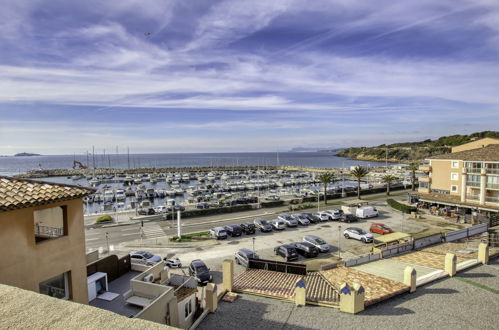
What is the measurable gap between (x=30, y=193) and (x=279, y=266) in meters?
15.8

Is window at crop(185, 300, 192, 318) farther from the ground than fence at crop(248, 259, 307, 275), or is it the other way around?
window at crop(185, 300, 192, 318)

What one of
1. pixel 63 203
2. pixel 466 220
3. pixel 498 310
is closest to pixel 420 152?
pixel 466 220

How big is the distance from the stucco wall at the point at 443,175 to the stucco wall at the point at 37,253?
155ft

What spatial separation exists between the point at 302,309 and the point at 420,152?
205 meters

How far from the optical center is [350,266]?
862 inches

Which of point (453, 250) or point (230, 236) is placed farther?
point (230, 236)

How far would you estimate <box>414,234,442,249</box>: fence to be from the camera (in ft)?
88.6

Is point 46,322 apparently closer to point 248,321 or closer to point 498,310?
point 248,321

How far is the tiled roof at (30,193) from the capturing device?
9.84 meters

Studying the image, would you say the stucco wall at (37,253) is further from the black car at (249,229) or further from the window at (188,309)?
the black car at (249,229)

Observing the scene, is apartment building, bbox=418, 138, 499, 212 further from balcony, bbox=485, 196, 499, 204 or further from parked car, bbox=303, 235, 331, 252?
parked car, bbox=303, 235, 331, 252

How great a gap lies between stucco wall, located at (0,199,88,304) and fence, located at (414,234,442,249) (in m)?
25.3

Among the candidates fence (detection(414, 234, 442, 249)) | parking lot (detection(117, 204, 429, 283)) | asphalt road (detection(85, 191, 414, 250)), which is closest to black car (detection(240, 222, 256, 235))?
parking lot (detection(117, 204, 429, 283))

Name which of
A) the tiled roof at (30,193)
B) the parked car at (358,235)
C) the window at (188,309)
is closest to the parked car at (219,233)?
the parked car at (358,235)
